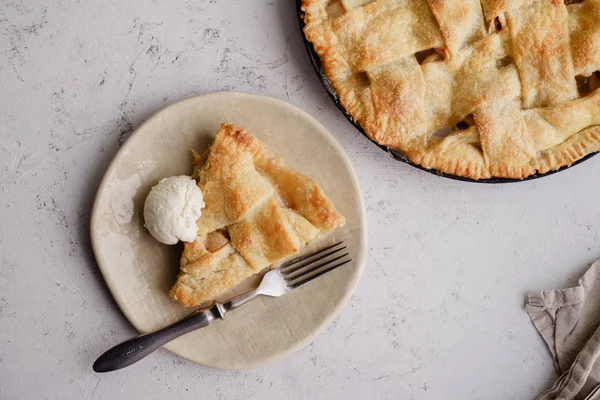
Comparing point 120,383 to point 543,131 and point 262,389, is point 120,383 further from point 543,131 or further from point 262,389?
point 543,131

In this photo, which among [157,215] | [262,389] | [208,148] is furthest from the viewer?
[262,389]

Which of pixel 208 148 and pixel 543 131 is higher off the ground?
pixel 208 148

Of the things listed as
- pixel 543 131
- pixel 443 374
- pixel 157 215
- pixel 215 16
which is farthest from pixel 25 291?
pixel 543 131

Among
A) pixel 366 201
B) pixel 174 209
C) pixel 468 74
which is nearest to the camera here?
pixel 174 209

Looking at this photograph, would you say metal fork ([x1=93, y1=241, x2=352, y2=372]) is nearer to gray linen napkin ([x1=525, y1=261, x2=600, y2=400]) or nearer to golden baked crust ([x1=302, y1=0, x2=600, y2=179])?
golden baked crust ([x1=302, y1=0, x2=600, y2=179])

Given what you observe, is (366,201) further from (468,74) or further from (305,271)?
(468,74)

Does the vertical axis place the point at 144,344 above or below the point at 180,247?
below

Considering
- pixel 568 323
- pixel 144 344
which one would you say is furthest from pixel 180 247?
pixel 568 323
